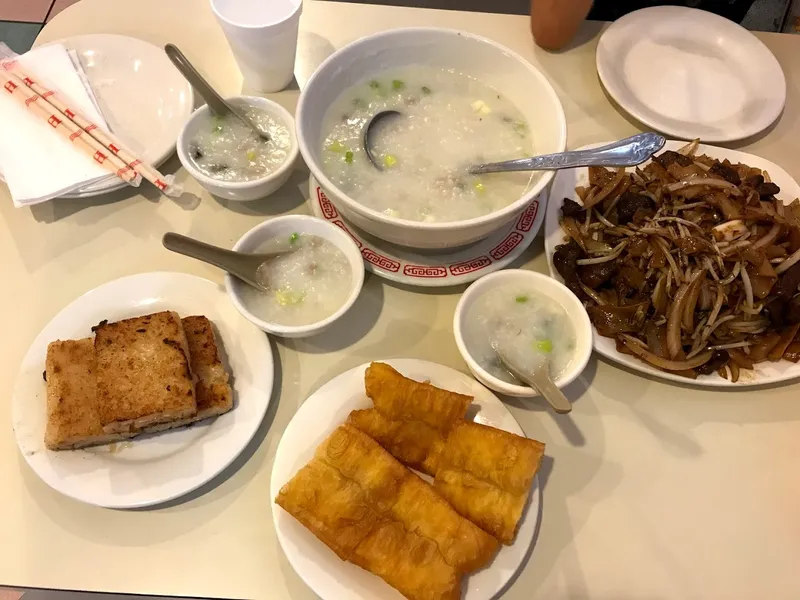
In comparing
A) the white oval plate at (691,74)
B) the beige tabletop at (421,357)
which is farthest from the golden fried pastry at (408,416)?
the white oval plate at (691,74)

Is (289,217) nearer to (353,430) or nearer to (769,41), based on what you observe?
(353,430)

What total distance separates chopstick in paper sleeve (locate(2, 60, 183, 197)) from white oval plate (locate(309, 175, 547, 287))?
1.44 feet

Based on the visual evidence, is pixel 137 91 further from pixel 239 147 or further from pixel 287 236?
pixel 287 236

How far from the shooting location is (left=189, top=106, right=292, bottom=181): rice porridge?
5.39 ft

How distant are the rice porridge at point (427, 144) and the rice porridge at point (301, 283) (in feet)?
0.55

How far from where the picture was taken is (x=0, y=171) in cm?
163

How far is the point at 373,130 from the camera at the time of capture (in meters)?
1.59

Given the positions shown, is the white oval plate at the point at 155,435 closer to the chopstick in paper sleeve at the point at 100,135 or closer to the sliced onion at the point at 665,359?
the chopstick in paper sleeve at the point at 100,135

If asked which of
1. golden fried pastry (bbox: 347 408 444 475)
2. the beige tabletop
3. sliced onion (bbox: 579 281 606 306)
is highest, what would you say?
sliced onion (bbox: 579 281 606 306)

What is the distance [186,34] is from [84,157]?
2.22 ft

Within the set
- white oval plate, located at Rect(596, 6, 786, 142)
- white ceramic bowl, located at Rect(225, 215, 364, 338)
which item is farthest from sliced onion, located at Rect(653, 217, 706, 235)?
white ceramic bowl, located at Rect(225, 215, 364, 338)

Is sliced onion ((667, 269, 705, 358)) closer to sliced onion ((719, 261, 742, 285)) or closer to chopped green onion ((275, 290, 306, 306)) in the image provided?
sliced onion ((719, 261, 742, 285))

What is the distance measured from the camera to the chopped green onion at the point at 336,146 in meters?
1.56

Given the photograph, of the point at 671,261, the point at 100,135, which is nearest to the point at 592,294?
the point at 671,261
